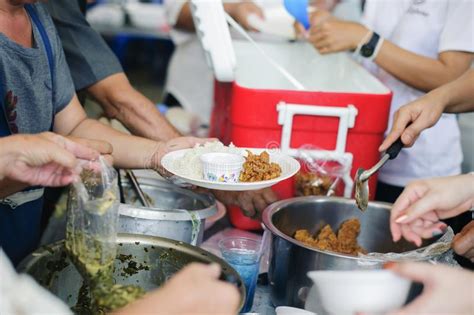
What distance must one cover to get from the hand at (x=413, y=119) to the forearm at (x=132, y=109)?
67 cm

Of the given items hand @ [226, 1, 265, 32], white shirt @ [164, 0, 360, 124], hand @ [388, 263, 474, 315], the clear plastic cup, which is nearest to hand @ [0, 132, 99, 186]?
the clear plastic cup

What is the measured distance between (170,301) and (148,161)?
78cm

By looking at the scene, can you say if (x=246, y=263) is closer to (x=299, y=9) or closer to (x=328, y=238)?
(x=328, y=238)

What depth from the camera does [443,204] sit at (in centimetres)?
123

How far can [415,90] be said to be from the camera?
2.06m

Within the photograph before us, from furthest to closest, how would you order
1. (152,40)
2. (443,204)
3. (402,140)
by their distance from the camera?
(152,40) → (402,140) → (443,204)

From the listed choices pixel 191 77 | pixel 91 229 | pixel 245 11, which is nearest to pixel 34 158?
pixel 91 229

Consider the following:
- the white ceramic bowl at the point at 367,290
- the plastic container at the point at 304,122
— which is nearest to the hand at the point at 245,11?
the plastic container at the point at 304,122

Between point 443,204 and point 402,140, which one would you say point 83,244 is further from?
point 402,140

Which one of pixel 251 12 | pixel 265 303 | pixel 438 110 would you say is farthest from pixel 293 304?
pixel 251 12

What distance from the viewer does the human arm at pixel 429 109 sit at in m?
1.54

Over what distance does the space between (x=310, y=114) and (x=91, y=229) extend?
2.55 ft

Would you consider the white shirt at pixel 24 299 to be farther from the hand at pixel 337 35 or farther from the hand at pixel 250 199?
the hand at pixel 337 35

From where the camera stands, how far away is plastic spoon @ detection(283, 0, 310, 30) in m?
2.04
